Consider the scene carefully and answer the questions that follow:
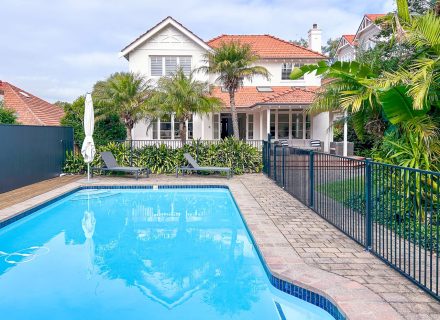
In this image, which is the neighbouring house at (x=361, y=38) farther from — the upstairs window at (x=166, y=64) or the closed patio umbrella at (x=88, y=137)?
the closed patio umbrella at (x=88, y=137)

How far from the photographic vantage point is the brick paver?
4297 mm

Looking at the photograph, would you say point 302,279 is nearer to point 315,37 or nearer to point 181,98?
point 181,98

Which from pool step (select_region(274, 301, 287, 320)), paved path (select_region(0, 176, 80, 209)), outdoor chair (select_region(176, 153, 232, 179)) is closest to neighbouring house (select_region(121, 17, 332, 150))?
outdoor chair (select_region(176, 153, 232, 179))

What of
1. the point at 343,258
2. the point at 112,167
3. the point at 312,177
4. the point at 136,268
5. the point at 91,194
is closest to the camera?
the point at 343,258

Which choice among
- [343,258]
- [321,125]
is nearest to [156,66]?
[321,125]

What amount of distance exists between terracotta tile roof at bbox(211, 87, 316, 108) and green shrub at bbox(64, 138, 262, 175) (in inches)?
184

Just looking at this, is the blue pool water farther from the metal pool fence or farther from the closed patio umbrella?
the closed patio umbrella

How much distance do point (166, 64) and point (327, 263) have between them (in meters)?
20.9

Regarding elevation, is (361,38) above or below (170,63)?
above

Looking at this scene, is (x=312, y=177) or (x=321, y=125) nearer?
(x=312, y=177)

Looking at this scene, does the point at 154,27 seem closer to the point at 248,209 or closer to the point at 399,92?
the point at 248,209

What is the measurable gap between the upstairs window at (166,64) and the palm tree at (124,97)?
5.41 metres

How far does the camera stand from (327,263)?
5691 millimetres

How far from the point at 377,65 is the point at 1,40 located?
987 inches
